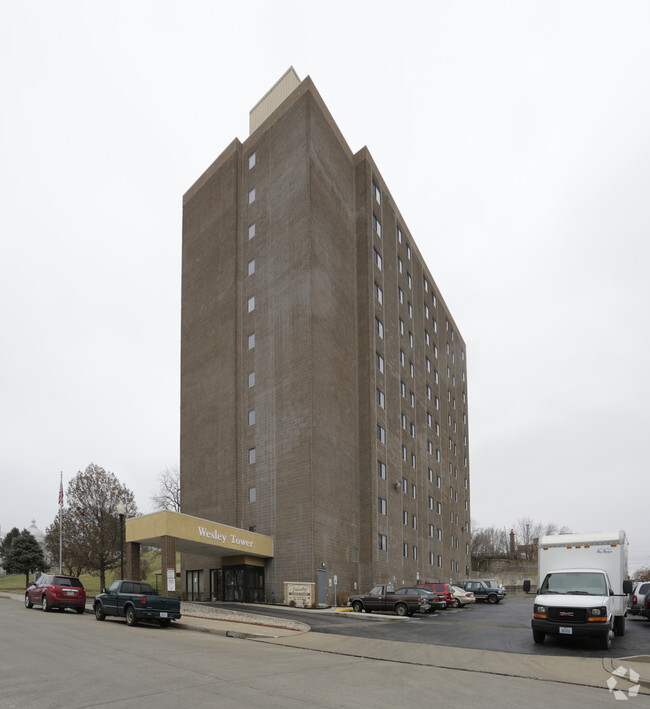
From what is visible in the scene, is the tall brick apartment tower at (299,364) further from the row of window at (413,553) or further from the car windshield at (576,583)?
the car windshield at (576,583)

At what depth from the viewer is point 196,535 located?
3472cm

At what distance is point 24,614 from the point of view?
2522cm

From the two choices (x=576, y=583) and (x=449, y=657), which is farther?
(x=576, y=583)

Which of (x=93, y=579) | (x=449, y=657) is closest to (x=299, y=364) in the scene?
(x=449, y=657)

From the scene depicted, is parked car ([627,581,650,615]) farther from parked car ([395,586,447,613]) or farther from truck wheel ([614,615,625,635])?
parked car ([395,586,447,613])

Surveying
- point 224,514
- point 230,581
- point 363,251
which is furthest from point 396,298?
point 230,581

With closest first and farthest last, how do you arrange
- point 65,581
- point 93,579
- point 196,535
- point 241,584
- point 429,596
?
point 65,581
point 429,596
point 196,535
point 241,584
point 93,579

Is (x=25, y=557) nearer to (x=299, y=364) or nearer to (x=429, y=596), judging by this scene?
(x=299, y=364)

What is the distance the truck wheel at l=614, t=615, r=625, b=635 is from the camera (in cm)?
2075

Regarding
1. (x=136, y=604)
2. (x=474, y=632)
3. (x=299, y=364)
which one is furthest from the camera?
(x=299, y=364)

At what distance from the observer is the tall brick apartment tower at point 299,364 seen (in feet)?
137

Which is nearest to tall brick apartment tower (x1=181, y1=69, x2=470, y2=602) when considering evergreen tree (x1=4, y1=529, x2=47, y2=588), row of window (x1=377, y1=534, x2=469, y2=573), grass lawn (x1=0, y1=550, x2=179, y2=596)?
row of window (x1=377, y1=534, x2=469, y2=573)

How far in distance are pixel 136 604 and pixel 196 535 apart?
12.7 meters

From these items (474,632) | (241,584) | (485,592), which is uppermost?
(474,632)
